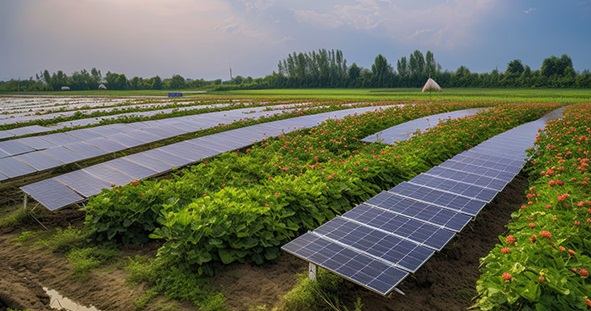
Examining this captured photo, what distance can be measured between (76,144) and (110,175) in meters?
4.55

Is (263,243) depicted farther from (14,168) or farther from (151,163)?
(14,168)

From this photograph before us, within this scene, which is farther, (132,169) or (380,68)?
(380,68)

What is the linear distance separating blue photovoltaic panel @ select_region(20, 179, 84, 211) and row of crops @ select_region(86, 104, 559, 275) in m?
0.58

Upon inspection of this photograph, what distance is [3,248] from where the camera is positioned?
7.47m

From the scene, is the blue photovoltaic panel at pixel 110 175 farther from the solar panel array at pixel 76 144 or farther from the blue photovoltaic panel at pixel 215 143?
the blue photovoltaic panel at pixel 215 143

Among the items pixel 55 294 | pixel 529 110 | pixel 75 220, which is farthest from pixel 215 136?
pixel 529 110

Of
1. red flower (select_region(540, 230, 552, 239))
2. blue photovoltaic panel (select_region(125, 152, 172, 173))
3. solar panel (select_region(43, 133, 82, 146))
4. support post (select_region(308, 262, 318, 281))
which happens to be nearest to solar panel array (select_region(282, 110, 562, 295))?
support post (select_region(308, 262, 318, 281))

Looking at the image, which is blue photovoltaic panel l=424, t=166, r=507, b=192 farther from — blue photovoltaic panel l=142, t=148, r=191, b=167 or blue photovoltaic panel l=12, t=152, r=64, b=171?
blue photovoltaic panel l=12, t=152, r=64, b=171

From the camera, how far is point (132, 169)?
10.1 meters

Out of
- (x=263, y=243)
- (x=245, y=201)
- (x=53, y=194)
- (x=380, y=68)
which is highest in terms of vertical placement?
(x=380, y=68)

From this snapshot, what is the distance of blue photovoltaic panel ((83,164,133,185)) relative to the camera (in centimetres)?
931

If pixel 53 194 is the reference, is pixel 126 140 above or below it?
above

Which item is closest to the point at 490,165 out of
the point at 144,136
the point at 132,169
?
the point at 132,169

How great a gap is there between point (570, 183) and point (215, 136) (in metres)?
11.2
